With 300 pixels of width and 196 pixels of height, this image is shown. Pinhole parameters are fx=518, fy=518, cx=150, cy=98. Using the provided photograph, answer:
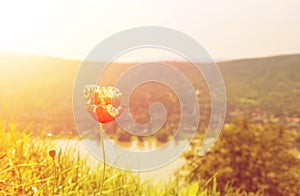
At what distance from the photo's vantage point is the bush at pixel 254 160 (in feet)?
32.7

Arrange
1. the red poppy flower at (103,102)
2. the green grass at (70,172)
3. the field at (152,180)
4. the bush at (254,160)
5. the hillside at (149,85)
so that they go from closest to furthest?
the red poppy flower at (103,102), the field at (152,180), the green grass at (70,172), the bush at (254,160), the hillside at (149,85)

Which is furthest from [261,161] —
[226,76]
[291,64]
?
[291,64]

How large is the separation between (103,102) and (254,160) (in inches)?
296

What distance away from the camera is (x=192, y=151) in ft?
37.1

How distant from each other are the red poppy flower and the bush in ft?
23.2

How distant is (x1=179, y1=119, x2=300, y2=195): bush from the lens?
998cm

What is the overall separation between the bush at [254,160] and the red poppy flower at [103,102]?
23.2 feet

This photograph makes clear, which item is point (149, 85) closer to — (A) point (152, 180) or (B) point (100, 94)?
(A) point (152, 180)

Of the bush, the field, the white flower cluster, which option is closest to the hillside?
the field

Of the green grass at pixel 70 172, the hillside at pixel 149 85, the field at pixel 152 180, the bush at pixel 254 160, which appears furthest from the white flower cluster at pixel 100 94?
the hillside at pixel 149 85

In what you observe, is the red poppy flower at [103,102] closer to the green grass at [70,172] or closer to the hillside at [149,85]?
the green grass at [70,172]

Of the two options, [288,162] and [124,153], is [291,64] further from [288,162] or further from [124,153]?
[124,153]

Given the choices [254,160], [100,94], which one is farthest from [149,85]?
[100,94]

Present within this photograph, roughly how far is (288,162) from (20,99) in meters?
26.3
